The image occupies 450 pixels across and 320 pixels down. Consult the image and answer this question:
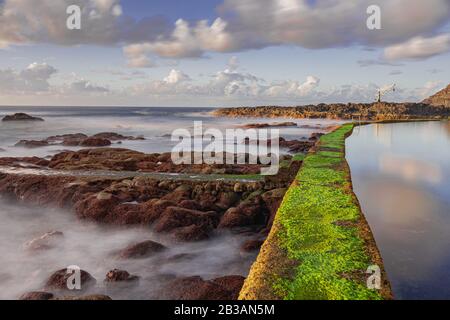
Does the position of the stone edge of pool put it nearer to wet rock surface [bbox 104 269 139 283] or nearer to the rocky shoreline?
the rocky shoreline

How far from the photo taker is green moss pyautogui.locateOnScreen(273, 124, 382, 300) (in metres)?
7.19

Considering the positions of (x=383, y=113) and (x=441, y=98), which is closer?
(x=383, y=113)

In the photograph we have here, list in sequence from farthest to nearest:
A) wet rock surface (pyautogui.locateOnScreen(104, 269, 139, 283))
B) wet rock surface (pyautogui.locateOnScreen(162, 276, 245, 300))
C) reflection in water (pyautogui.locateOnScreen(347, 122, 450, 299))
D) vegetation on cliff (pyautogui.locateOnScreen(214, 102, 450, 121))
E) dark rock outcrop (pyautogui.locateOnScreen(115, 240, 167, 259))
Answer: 1. vegetation on cliff (pyautogui.locateOnScreen(214, 102, 450, 121))
2. dark rock outcrop (pyautogui.locateOnScreen(115, 240, 167, 259))
3. wet rock surface (pyautogui.locateOnScreen(104, 269, 139, 283))
4. reflection in water (pyautogui.locateOnScreen(347, 122, 450, 299))
5. wet rock surface (pyautogui.locateOnScreen(162, 276, 245, 300))

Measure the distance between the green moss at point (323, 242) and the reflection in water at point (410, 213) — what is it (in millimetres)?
1215

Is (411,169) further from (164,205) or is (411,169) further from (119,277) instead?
(119,277)

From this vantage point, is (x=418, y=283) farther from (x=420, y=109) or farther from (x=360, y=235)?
(x=420, y=109)

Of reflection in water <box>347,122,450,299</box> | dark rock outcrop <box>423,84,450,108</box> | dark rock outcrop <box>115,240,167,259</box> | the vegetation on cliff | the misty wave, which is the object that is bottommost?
the misty wave

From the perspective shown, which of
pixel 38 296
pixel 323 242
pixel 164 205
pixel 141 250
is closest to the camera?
pixel 38 296

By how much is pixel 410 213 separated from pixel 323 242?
20.9ft

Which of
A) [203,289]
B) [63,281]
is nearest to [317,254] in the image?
[203,289]

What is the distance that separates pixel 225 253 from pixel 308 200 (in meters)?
3.71

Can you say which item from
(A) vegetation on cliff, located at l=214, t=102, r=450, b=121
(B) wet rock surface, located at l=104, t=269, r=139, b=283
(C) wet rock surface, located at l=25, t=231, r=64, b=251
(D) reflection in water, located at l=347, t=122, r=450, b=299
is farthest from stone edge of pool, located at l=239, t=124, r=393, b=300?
(A) vegetation on cliff, located at l=214, t=102, r=450, b=121

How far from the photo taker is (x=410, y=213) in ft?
45.3

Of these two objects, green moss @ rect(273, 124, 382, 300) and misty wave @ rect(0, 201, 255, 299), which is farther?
misty wave @ rect(0, 201, 255, 299)
